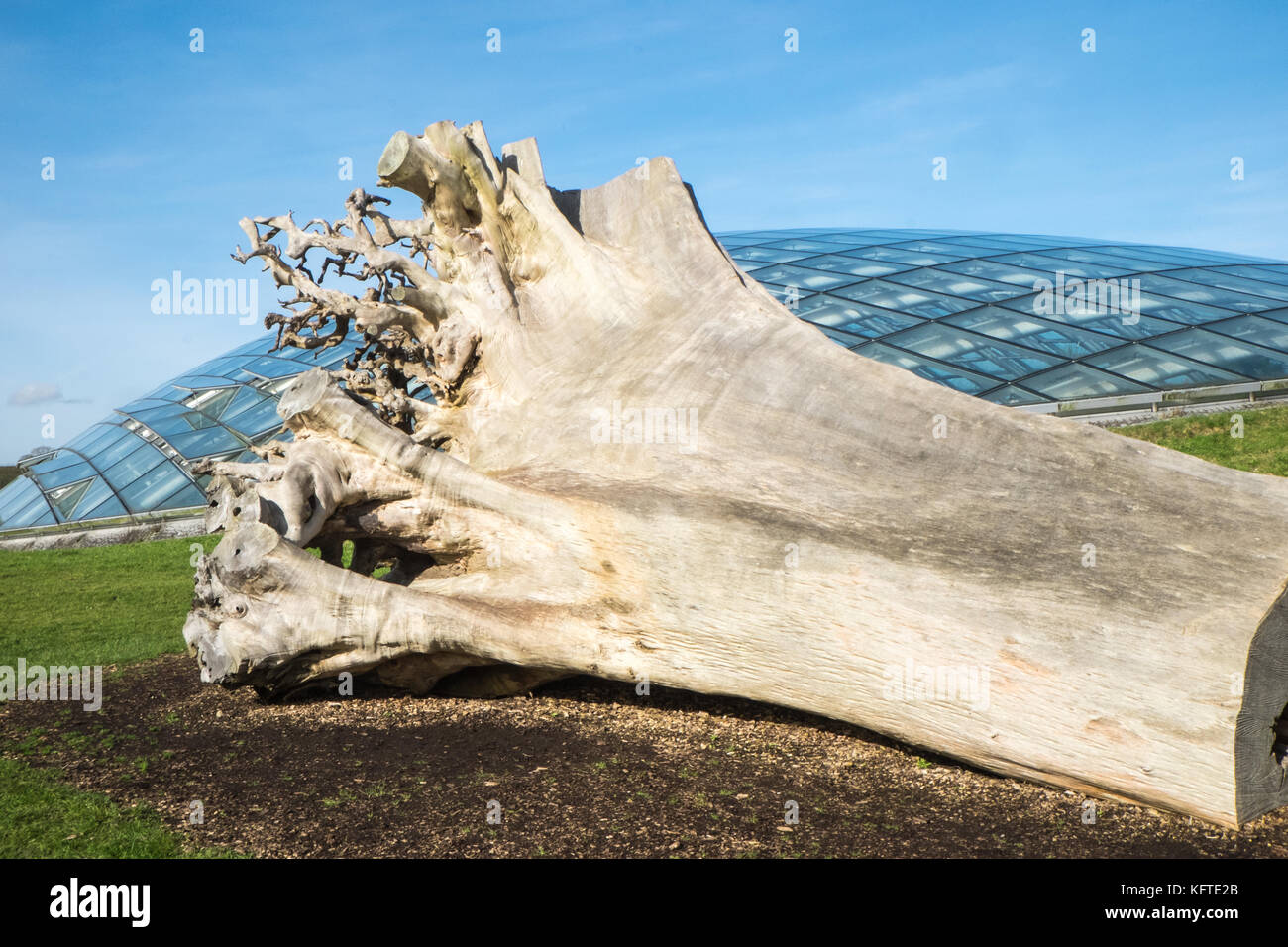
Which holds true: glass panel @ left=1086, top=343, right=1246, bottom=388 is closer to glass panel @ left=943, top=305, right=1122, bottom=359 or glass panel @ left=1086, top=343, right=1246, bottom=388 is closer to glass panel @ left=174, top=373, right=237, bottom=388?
glass panel @ left=943, top=305, right=1122, bottom=359

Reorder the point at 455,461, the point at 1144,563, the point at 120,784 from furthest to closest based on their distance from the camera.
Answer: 1. the point at 455,461
2. the point at 120,784
3. the point at 1144,563

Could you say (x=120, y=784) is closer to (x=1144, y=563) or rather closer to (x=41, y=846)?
(x=41, y=846)

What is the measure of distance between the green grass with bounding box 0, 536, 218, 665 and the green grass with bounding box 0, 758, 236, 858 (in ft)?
13.6

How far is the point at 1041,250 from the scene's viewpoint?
28.8m

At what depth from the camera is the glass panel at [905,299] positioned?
22844mm

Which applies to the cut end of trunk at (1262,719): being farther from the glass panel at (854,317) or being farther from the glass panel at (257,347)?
the glass panel at (257,347)

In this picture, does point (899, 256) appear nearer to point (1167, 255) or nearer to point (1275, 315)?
point (1167, 255)

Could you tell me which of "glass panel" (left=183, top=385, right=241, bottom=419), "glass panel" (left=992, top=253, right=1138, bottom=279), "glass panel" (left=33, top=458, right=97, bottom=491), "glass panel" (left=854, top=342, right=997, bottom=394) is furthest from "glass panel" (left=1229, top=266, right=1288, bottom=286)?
"glass panel" (left=33, top=458, right=97, bottom=491)

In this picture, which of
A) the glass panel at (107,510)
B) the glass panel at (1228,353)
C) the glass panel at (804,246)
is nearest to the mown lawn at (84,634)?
the glass panel at (107,510)

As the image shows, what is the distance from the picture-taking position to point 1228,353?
19875mm

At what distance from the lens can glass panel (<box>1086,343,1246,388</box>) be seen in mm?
18781
